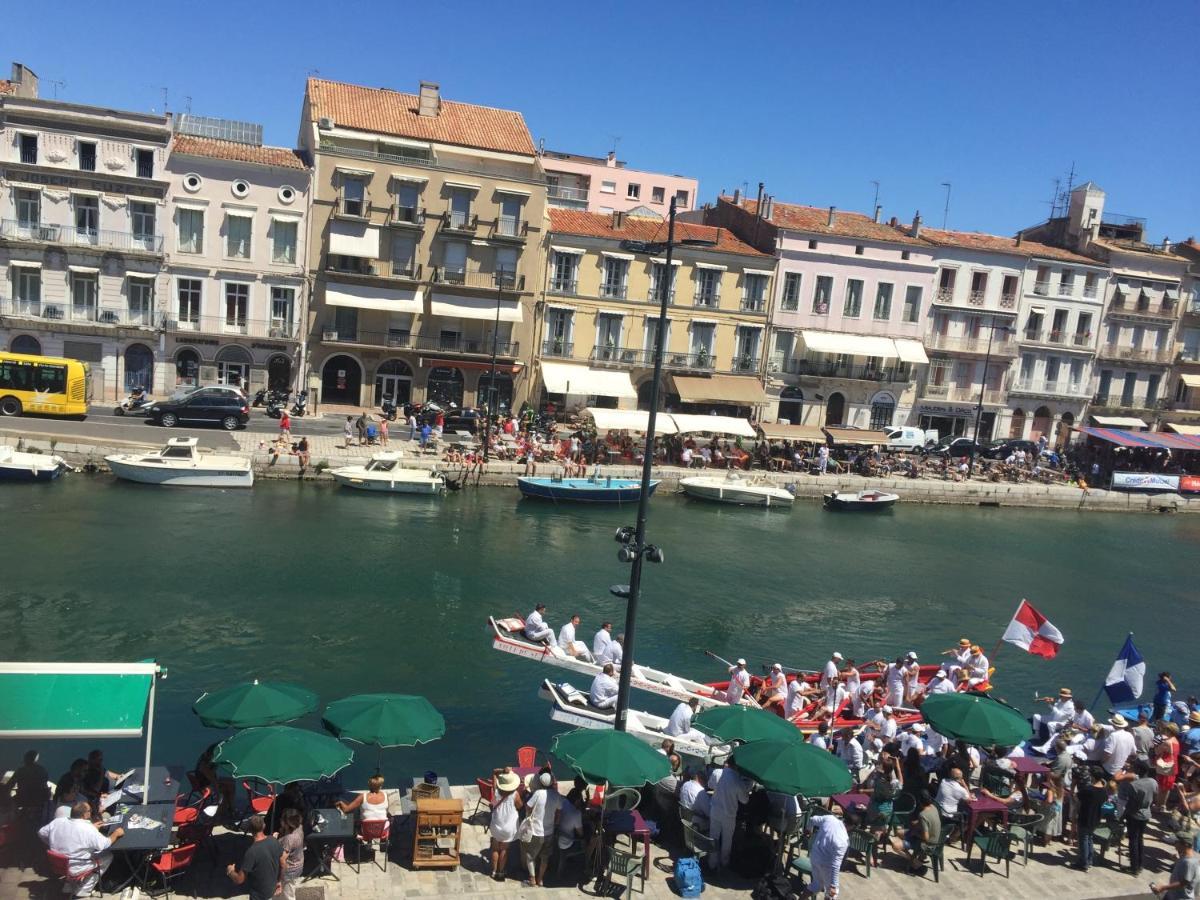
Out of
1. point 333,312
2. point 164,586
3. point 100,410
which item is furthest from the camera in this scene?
point 333,312

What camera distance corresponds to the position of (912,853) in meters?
11.4

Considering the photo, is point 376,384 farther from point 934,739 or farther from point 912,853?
point 912,853

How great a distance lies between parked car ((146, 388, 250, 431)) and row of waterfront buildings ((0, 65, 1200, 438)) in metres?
6.11

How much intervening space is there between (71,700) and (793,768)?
8522mm

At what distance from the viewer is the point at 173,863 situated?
9.76 meters

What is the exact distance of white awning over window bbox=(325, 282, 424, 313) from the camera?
45219mm

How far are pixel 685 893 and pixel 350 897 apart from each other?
12.1 feet

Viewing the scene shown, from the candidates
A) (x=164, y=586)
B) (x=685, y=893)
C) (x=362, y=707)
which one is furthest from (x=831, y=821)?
(x=164, y=586)

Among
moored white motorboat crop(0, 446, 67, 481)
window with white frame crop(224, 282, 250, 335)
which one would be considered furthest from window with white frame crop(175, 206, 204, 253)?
moored white motorboat crop(0, 446, 67, 481)

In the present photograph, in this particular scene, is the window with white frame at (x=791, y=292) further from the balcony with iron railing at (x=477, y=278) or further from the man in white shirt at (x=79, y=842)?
the man in white shirt at (x=79, y=842)

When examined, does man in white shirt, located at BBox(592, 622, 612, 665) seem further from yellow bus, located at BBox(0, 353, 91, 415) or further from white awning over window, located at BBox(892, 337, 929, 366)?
white awning over window, located at BBox(892, 337, 929, 366)

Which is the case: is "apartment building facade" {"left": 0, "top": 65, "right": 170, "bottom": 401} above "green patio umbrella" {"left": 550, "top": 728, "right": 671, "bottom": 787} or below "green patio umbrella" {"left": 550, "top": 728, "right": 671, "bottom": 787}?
above

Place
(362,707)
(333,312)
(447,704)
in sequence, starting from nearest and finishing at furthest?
(362,707), (447,704), (333,312)

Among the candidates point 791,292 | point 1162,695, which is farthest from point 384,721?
point 791,292
